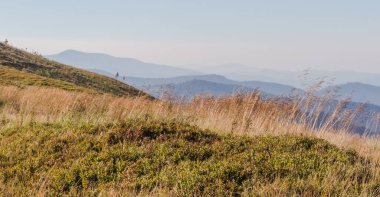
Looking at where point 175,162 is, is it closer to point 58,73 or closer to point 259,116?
point 259,116

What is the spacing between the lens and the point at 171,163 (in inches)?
313

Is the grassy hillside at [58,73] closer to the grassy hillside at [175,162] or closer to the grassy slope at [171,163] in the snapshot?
the grassy hillside at [175,162]

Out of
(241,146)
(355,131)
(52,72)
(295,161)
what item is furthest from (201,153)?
(52,72)

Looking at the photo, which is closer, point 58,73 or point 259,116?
point 259,116

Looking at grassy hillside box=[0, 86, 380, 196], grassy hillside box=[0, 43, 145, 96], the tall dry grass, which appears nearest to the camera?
grassy hillside box=[0, 86, 380, 196]

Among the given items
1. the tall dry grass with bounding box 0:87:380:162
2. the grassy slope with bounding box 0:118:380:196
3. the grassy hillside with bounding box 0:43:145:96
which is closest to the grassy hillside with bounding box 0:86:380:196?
the grassy slope with bounding box 0:118:380:196

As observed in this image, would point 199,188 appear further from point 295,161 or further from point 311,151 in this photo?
point 311,151

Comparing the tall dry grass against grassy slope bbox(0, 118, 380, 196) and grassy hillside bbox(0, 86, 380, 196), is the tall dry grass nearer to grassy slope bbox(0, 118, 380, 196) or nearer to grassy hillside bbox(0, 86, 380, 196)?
grassy hillside bbox(0, 86, 380, 196)

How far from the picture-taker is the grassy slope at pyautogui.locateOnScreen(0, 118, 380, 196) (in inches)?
267

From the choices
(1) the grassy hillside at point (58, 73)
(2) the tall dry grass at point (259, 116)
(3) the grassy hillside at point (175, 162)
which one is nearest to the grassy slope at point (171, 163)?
(3) the grassy hillside at point (175, 162)

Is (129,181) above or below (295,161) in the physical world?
below

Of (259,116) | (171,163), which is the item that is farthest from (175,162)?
(259,116)

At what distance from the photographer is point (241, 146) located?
918 centimetres

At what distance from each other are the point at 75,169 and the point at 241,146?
3.49 m
